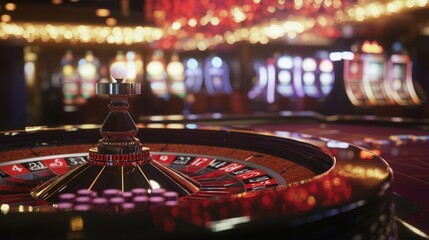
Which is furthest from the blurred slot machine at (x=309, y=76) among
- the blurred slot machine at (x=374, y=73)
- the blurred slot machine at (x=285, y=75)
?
the blurred slot machine at (x=374, y=73)

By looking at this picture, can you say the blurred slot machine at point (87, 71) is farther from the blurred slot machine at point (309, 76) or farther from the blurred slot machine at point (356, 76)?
the blurred slot machine at point (356, 76)

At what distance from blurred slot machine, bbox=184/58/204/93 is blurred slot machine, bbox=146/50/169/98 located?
89 centimetres

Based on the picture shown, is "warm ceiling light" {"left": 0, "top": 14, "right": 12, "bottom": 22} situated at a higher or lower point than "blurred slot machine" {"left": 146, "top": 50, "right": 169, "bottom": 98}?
higher

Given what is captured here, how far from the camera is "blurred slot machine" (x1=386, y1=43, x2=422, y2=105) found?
12539mm

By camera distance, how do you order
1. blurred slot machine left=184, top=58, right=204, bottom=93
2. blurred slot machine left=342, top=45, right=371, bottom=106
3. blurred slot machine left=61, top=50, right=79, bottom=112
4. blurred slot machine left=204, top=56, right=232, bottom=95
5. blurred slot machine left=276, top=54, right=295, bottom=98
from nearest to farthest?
blurred slot machine left=342, top=45, right=371, bottom=106 < blurred slot machine left=61, top=50, right=79, bottom=112 < blurred slot machine left=276, top=54, right=295, bottom=98 < blurred slot machine left=184, top=58, right=204, bottom=93 < blurred slot machine left=204, top=56, right=232, bottom=95

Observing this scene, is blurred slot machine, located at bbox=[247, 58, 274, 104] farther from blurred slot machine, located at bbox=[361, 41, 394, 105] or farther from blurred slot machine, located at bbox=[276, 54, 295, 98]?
blurred slot machine, located at bbox=[361, 41, 394, 105]

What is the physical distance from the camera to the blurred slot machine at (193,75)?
52.2ft

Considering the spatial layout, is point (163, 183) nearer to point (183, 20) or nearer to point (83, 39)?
point (183, 20)

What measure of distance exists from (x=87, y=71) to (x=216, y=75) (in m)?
4.43

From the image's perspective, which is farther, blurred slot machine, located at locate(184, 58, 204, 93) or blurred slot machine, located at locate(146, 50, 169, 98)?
blurred slot machine, located at locate(184, 58, 204, 93)

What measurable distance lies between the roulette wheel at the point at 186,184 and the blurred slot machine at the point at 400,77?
→ 11.8 meters

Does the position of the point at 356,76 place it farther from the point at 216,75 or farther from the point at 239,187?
the point at 239,187

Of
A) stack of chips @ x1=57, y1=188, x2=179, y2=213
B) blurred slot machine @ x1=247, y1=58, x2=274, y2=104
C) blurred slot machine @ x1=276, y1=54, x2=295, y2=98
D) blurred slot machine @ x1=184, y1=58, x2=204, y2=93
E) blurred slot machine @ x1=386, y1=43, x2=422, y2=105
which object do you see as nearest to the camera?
stack of chips @ x1=57, y1=188, x2=179, y2=213

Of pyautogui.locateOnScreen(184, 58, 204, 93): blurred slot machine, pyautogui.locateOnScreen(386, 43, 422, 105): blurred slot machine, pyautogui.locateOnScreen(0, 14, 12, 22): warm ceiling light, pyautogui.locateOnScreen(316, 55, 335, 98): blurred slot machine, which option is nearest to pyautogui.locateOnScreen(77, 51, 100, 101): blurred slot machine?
pyautogui.locateOnScreen(184, 58, 204, 93): blurred slot machine
